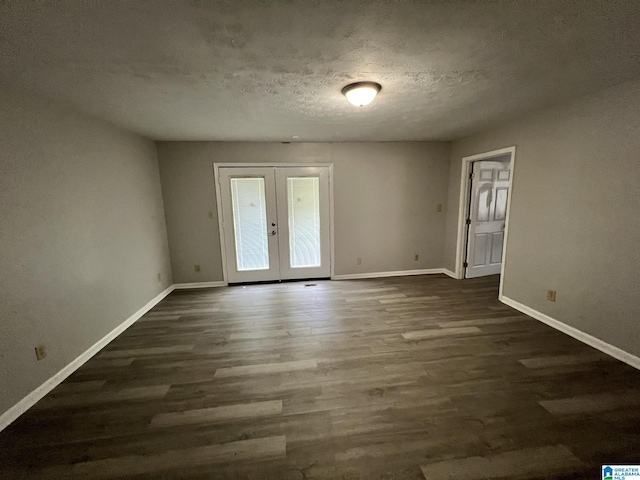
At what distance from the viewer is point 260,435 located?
4.99 ft

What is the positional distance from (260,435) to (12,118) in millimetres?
2781

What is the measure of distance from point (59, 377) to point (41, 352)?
287 mm

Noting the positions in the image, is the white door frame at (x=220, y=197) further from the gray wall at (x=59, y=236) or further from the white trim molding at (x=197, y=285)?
the gray wall at (x=59, y=236)

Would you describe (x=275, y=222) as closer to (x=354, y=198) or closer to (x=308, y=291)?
(x=308, y=291)

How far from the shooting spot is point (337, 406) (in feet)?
5.64

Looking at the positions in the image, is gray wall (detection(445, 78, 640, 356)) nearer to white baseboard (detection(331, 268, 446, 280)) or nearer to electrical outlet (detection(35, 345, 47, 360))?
white baseboard (detection(331, 268, 446, 280))

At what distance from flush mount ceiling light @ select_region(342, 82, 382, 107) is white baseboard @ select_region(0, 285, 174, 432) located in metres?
3.32

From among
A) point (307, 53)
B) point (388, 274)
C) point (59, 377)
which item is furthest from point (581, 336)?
point (59, 377)

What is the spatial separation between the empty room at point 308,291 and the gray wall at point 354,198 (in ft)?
0.30

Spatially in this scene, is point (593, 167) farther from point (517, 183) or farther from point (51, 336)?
point (51, 336)

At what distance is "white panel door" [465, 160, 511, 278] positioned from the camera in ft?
13.2

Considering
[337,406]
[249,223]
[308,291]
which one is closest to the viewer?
[337,406]

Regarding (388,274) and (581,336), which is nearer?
(581,336)

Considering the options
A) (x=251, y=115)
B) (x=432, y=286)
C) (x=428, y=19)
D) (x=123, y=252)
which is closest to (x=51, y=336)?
(x=123, y=252)
